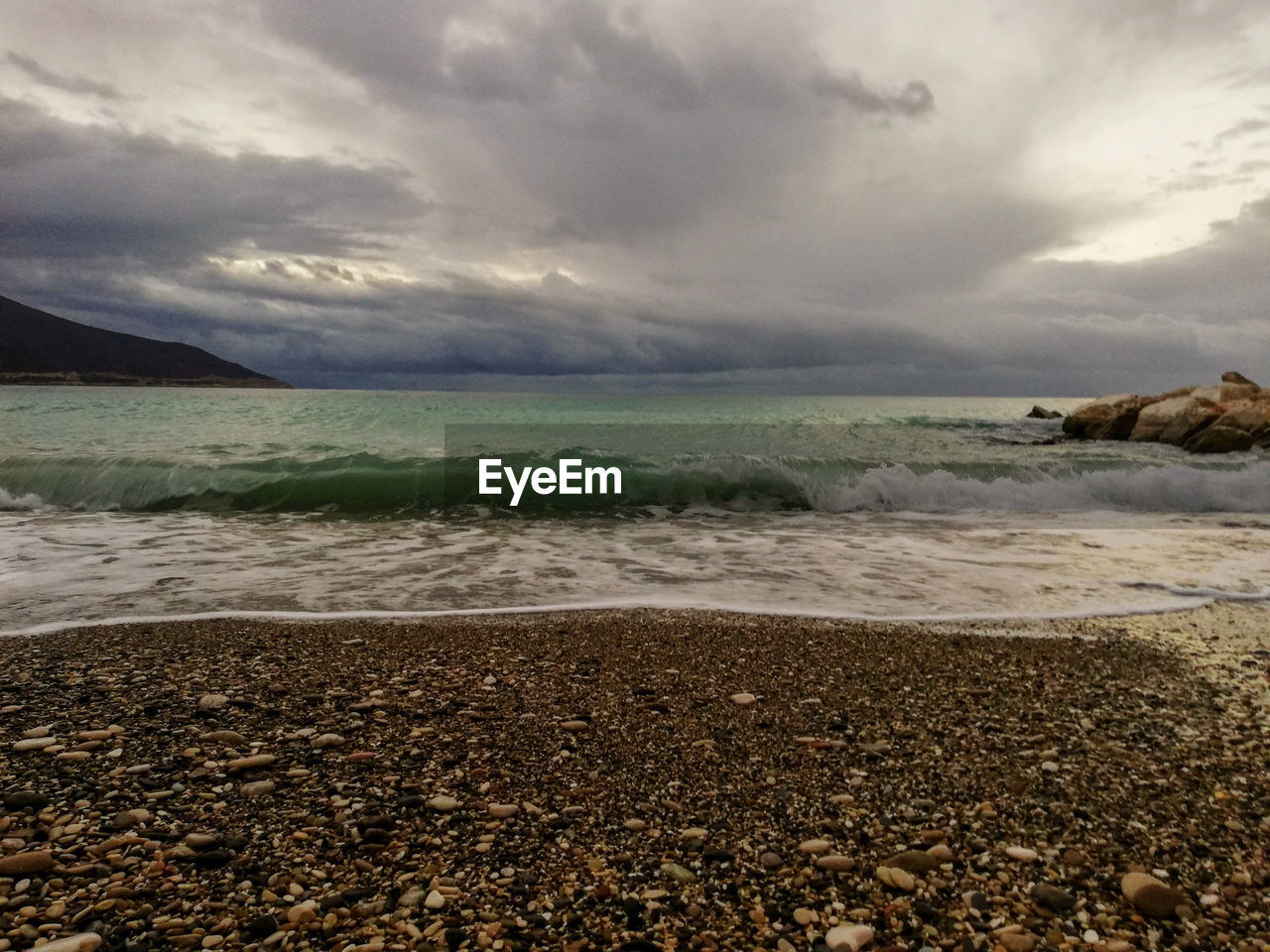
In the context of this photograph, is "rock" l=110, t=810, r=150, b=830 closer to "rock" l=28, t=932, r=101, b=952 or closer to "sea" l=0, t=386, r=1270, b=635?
"rock" l=28, t=932, r=101, b=952

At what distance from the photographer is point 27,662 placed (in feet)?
13.9

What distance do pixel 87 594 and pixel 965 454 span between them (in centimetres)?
2210

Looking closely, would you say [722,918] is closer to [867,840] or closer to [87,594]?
[867,840]

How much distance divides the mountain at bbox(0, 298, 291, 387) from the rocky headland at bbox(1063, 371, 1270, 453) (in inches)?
5098

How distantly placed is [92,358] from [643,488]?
153m

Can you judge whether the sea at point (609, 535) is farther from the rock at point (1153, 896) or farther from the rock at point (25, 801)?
the rock at point (1153, 896)

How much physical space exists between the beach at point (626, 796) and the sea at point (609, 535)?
156 centimetres

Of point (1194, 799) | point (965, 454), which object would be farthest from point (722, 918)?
point (965, 454)

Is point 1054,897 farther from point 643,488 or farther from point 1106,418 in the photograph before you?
point 1106,418

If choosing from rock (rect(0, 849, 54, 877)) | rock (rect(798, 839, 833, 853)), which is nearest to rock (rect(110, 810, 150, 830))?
rock (rect(0, 849, 54, 877))

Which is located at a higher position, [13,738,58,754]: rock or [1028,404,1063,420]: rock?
[1028,404,1063,420]: rock

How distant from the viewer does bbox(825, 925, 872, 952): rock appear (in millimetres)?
1974

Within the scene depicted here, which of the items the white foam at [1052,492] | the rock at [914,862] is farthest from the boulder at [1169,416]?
the rock at [914,862]

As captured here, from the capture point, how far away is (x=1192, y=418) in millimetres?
24250
